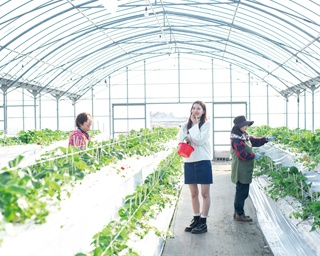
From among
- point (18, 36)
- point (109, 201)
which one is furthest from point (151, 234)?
point (18, 36)

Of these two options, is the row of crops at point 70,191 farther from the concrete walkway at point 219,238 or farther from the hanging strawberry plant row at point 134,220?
the concrete walkway at point 219,238

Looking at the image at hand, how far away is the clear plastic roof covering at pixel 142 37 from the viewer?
475 inches

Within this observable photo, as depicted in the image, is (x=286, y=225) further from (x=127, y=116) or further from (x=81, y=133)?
(x=127, y=116)

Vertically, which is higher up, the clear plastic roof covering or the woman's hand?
the clear plastic roof covering

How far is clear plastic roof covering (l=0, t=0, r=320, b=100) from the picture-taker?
39.6 ft

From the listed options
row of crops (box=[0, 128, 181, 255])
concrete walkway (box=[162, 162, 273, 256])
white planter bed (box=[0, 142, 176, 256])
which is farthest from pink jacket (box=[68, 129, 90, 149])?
concrete walkway (box=[162, 162, 273, 256])

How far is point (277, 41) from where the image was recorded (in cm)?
1509

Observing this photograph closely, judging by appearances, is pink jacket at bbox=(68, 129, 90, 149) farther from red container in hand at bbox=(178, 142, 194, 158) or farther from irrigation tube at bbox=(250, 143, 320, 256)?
irrigation tube at bbox=(250, 143, 320, 256)

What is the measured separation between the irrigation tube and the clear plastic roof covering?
4.89 meters

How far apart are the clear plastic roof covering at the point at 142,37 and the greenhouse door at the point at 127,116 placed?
188 cm

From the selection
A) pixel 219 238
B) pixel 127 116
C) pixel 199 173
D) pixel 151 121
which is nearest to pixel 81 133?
pixel 199 173

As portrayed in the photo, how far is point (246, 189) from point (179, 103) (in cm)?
1492

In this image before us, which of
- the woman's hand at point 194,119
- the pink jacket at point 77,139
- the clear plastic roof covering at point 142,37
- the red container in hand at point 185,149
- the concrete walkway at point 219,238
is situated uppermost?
the clear plastic roof covering at point 142,37

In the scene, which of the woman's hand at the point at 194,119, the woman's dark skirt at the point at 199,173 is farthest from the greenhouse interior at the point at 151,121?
the woman's dark skirt at the point at 199,173
